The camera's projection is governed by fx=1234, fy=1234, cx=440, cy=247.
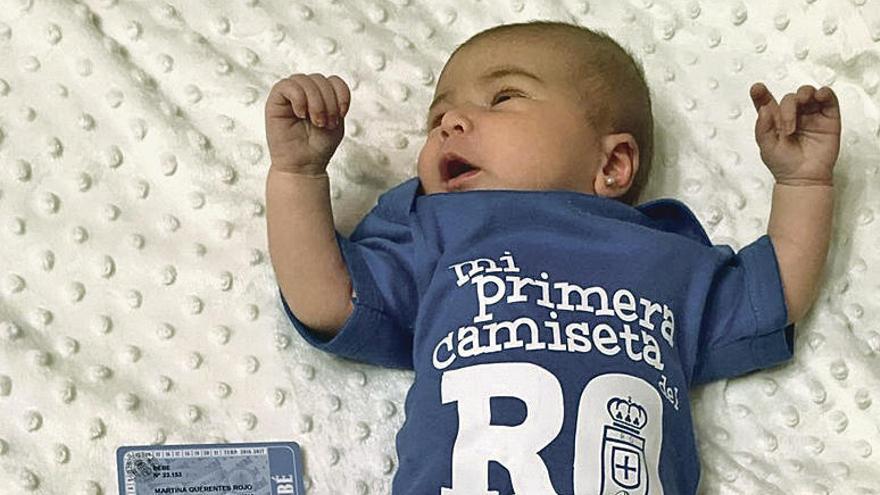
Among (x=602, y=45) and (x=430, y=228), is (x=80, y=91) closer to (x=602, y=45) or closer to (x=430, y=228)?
(x=430, y=228)

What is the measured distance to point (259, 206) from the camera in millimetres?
1084

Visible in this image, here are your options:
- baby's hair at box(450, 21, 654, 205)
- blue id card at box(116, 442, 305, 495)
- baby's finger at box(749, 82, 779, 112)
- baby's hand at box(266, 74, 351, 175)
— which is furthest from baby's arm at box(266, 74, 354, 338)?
baby's finger at box(749, 82, 779, 112)

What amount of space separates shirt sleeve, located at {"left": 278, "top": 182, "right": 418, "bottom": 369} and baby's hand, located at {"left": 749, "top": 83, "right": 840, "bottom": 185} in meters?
0.33

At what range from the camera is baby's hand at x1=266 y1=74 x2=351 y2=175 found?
971 millimetres

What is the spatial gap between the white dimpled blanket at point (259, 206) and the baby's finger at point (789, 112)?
124mm

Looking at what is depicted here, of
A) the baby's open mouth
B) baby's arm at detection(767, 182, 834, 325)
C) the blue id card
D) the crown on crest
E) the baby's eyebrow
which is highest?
the baby's eyebrow

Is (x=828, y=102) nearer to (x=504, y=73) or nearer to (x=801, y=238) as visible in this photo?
(x=801, y=238)

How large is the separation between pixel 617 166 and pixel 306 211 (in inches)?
11.6

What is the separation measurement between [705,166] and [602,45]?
0.16 meters

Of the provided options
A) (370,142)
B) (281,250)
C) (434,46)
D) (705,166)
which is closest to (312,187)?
(281,250)

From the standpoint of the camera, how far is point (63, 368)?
3.21ft

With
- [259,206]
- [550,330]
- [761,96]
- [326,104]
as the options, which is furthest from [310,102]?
[761,96]

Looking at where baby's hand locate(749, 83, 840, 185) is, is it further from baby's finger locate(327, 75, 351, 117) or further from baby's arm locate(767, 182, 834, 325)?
baby's finger locate(327, 75, 351, 117)

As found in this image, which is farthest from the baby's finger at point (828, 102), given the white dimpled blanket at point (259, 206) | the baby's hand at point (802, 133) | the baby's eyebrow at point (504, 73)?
the baby's eyebrow at point (504, 73)
